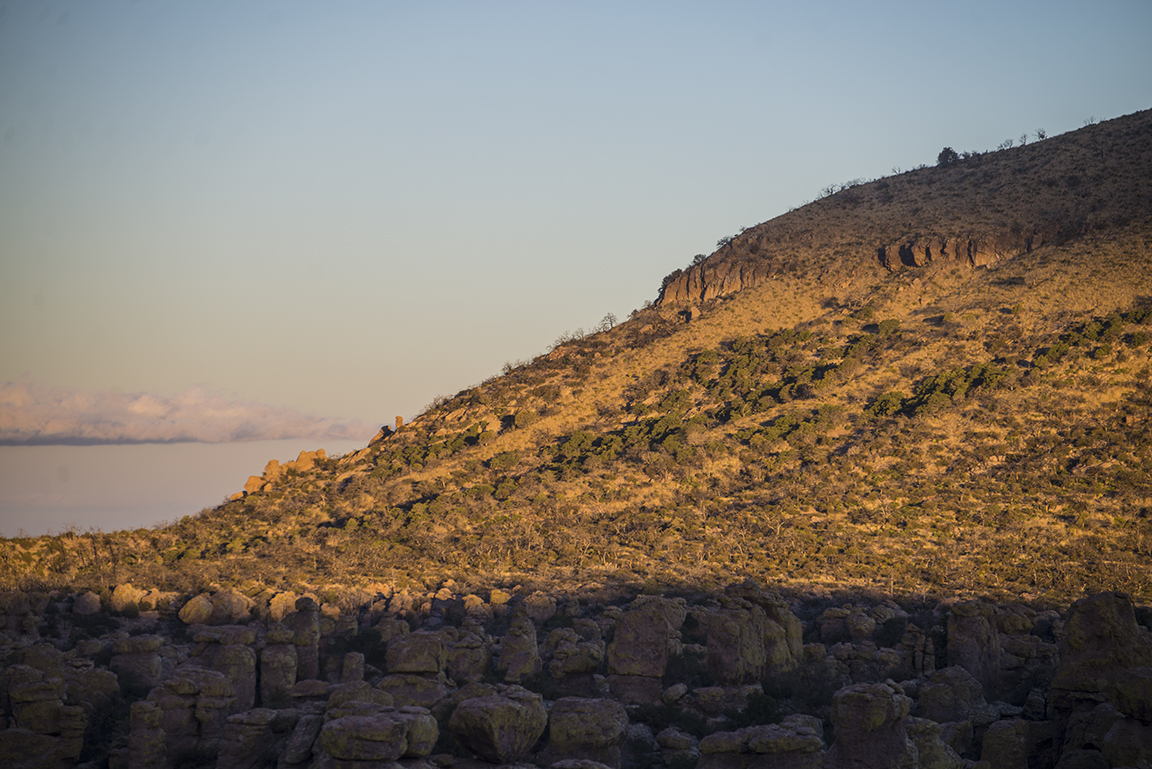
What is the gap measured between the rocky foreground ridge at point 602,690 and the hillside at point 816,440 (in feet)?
36.7

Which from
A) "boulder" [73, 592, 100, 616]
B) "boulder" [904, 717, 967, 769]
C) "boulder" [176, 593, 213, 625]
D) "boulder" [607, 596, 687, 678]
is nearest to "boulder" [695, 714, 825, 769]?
"boulder" [904, 717, 967, 769]

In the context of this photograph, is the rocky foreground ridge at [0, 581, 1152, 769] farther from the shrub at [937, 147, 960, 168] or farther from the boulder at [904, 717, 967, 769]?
the shrub at [937, 147, 960, 168]

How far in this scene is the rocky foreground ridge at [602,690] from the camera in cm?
2070

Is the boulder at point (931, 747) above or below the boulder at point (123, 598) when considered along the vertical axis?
below

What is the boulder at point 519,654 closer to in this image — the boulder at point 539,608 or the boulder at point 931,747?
the boulder at point 539,608

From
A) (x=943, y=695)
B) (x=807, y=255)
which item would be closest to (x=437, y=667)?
(x=943, y=695)

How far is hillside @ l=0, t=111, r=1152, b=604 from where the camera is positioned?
52.7 m

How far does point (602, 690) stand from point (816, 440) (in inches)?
1635

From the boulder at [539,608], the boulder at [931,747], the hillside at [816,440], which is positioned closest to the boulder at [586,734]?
the boulder at [931,747]

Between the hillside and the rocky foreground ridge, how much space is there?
1117 cm

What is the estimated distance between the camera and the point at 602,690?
30.0 meters

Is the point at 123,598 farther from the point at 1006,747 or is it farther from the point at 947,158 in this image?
the point at 947,158

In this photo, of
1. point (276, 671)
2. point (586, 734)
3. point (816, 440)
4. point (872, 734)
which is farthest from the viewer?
point (816, 440)

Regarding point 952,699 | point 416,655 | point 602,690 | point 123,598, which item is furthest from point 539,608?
point 952,699
